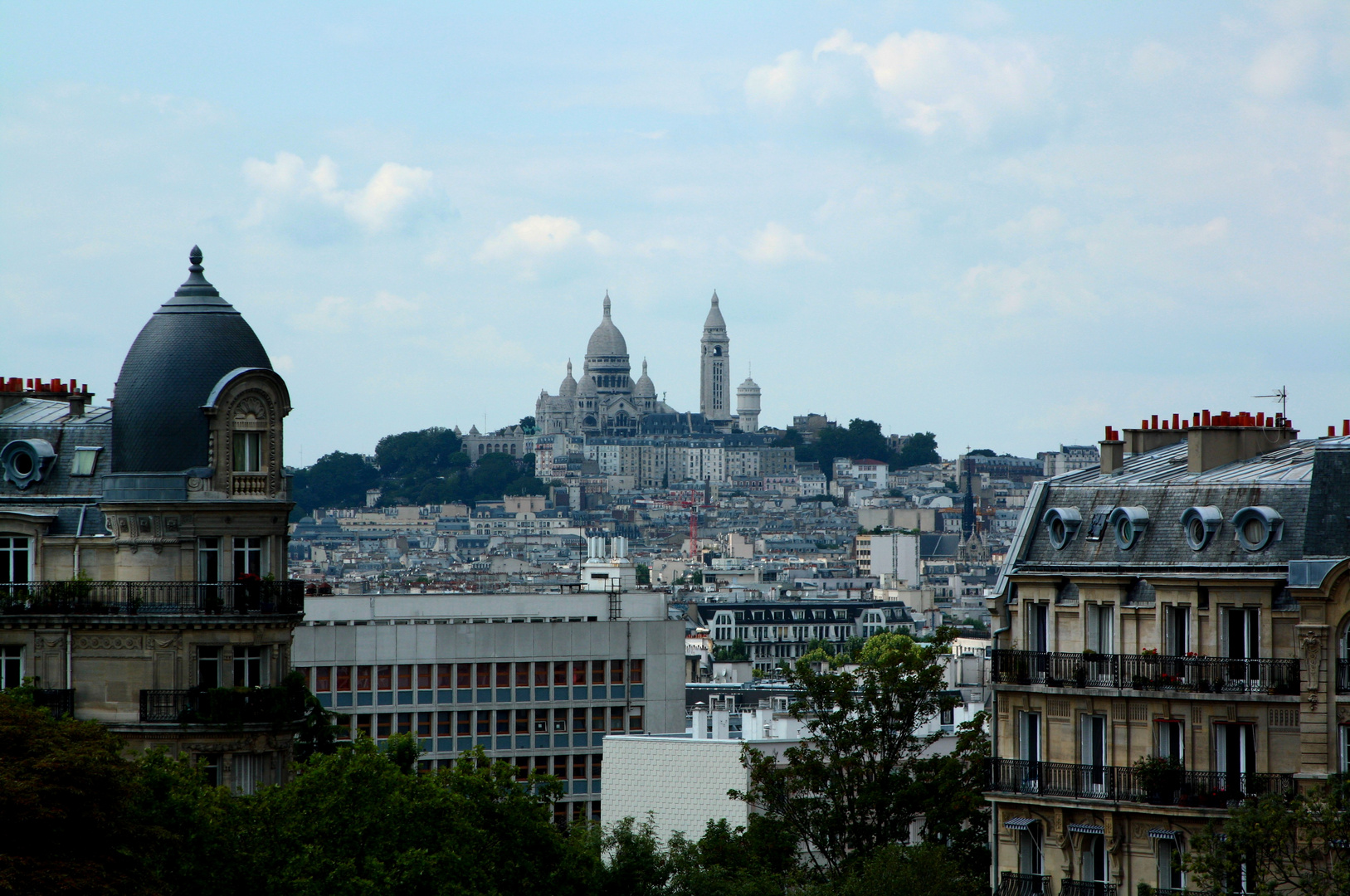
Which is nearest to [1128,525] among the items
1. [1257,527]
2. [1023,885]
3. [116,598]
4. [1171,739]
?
[1257,527]

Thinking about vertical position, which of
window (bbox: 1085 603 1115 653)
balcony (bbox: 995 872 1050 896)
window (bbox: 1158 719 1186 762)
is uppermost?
window (bbox: 1085 603 1115 653)

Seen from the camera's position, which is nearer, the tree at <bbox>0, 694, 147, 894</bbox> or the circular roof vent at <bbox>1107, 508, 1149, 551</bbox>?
the tree at <bbox>0, 694, 147, 894</bbox>

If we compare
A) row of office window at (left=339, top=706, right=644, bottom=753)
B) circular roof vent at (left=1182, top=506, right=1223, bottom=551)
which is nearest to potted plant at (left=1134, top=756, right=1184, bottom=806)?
circular roof vent at (left=1182, top=506, right=1223, bottom=551)

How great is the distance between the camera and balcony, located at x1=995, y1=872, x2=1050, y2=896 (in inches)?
1660

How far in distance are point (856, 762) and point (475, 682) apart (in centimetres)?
2680

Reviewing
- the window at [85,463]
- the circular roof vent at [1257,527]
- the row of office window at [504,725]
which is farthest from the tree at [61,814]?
the row of office window at [504,725]

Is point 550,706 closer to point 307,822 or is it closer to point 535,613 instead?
point 535,613

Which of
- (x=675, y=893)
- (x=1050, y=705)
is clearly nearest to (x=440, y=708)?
(x=675, y=893)

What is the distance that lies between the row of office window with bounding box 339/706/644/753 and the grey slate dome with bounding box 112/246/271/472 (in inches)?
1188

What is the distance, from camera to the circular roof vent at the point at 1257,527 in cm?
4041

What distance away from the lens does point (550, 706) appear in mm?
Answer: 76312

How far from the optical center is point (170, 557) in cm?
4378

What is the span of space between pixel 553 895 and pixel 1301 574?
37.8 ft

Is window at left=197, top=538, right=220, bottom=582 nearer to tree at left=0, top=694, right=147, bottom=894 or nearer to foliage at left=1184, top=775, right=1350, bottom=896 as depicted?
tree at left=0, top=694, right=147, bottom=894
